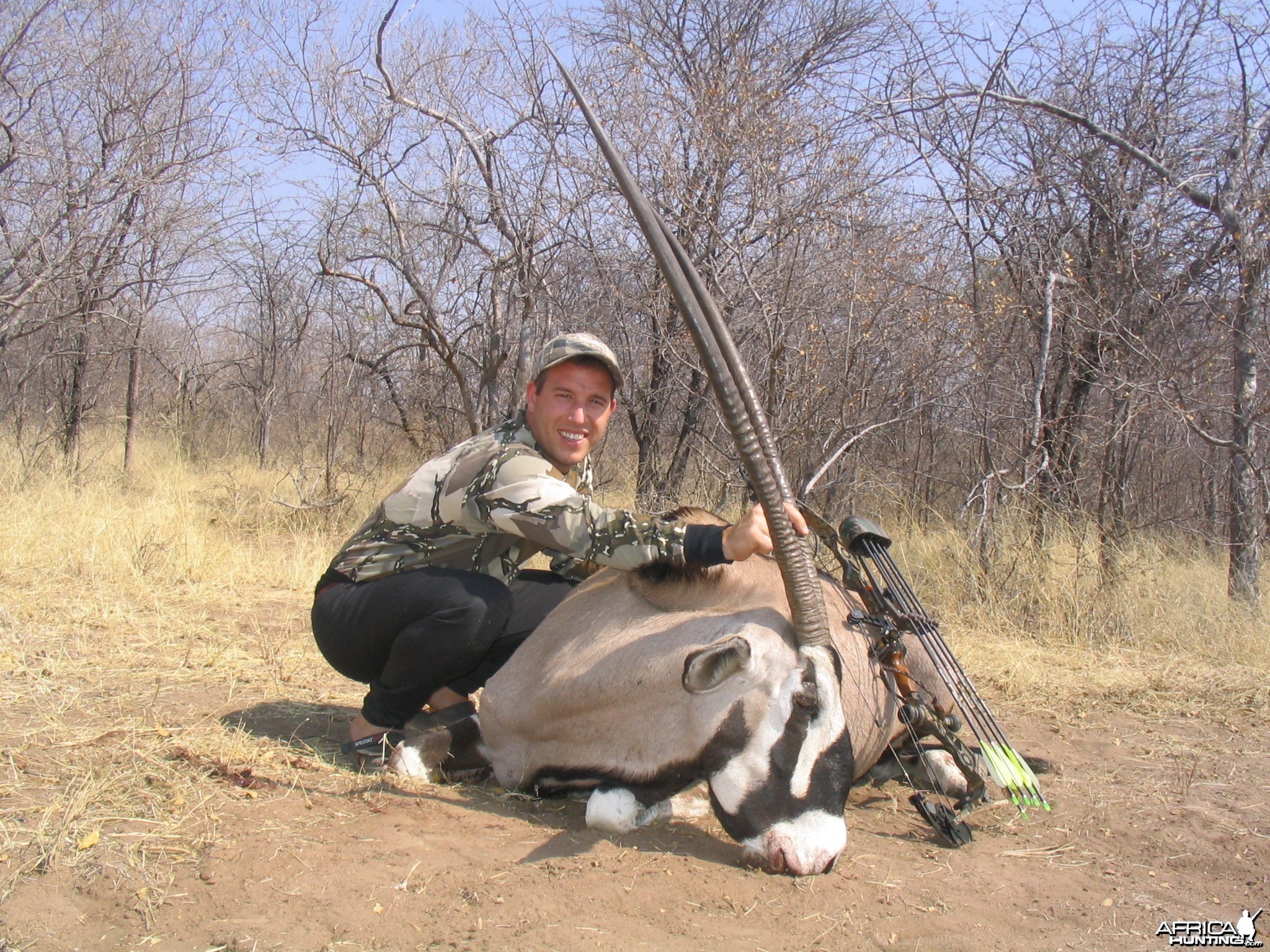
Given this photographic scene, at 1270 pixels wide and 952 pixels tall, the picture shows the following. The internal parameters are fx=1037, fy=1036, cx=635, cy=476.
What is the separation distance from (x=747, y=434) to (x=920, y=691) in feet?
4.06

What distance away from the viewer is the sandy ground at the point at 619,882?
2.14 metres

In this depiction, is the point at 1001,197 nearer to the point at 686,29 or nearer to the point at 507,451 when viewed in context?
the point at 507,451

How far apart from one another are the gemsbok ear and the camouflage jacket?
303mm

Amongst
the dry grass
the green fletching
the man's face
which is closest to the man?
the man's face

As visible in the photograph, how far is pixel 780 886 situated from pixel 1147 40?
5797 mm

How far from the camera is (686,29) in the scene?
10609 millimetres

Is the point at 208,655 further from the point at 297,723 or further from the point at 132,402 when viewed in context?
the point at 132,402

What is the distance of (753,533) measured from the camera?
272cm

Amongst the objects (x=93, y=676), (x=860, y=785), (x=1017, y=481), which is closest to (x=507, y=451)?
(x=860, y=785)

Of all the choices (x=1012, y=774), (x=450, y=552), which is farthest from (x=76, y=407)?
(x=1012, y=774)

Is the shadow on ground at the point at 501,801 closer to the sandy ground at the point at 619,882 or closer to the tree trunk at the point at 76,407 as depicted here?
the sandy ground at the point at 619,882

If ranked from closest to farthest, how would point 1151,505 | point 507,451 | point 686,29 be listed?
point 507,451
point 1151,505
point 686,29

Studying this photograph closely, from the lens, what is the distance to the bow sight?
9.46ft

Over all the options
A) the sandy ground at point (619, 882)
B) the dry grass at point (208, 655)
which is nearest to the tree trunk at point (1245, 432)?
the dry grass at point (208, 655)
